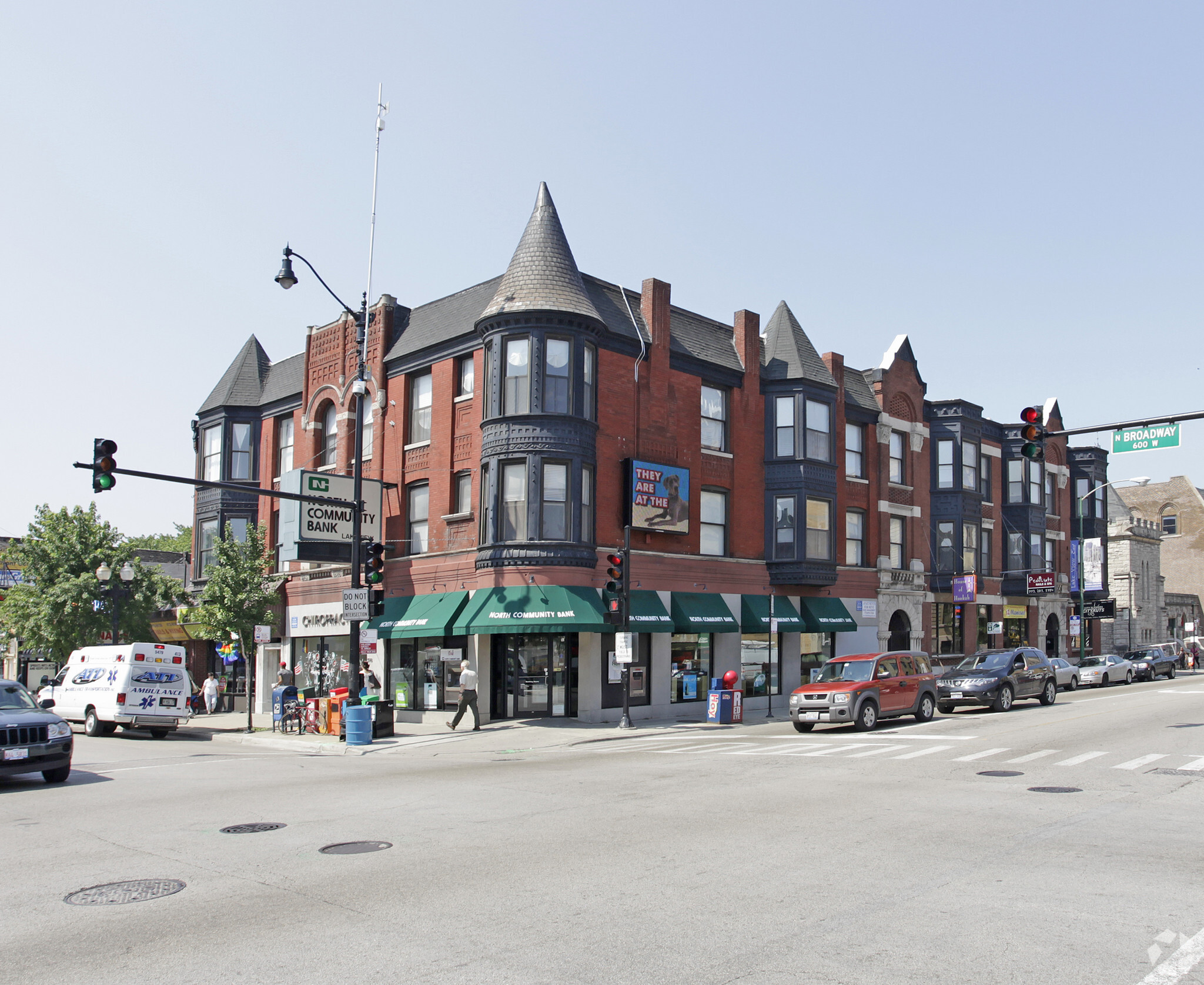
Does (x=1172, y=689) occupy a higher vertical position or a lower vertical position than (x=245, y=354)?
lower

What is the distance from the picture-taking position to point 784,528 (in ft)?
113

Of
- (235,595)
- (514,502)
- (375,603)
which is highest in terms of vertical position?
(514,502)

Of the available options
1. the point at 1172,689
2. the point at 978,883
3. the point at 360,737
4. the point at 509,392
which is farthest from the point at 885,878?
the point at 1172,689

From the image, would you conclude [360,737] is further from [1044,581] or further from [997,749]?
[1044,581]

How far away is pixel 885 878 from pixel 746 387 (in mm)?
26778

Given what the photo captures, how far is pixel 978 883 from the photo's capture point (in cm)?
839

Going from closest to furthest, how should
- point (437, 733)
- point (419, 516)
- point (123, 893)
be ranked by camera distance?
point (123, 893) → point (437, 733) → point (419, 516)

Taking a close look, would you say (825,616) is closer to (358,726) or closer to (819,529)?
(819,529)

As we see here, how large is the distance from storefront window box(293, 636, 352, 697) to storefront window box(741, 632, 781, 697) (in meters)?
13.0

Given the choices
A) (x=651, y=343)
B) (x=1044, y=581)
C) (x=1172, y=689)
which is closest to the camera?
(x=651, y=343)

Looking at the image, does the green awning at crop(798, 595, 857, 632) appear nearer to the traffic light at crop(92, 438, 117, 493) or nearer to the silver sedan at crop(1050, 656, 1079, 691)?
the silver sedan at crop(1050, 656, 1079, 691)

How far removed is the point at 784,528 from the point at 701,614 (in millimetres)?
5116

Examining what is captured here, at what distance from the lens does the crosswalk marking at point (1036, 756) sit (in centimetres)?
1697

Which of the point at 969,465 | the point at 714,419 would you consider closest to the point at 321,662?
the point at 714,419
